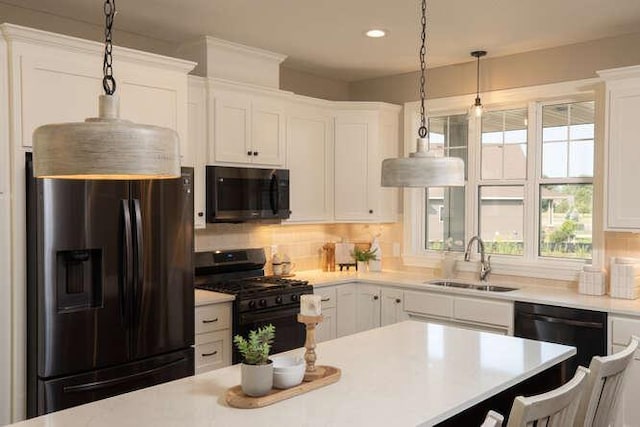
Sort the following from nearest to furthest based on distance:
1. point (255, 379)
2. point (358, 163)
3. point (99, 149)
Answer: point (99, 149), point (255, 379), point (358, 163)

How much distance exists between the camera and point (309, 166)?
16.6ft

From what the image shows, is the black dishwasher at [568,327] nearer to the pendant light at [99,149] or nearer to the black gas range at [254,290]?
the black gas range at [254,290]

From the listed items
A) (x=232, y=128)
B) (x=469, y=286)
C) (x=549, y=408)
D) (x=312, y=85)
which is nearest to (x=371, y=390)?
(x=549, y=408)

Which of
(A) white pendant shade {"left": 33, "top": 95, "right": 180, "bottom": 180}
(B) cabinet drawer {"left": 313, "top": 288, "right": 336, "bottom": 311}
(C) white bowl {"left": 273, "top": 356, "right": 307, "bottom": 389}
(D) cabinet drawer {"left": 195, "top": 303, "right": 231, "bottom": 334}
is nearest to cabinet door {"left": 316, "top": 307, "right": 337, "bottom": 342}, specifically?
(B) cabinet drawer {"left": 313, "top": 288, "right": 336, "bottom": 311}

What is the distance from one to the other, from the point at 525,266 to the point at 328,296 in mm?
1544

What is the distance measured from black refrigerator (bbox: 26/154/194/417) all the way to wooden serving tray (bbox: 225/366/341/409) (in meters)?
1.28

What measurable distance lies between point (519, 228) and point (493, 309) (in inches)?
35.6

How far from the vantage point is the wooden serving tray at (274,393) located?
1959mm

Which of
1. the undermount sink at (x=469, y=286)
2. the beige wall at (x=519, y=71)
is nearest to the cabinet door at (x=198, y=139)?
the undermount sink at (x=469, y=286)

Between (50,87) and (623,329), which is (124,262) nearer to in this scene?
(50,87)

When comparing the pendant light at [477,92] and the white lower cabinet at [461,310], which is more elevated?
the pendant light at [477,92]

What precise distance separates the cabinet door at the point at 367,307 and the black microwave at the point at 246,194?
0.92m

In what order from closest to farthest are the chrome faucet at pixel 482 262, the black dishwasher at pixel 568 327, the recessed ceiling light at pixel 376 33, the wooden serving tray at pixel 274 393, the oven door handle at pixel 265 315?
the wooden serving tray at pixel 274 393
the black dishwasher at pixel 568 327
the oven door handle at pixel 265 315
the recessed ceiling light at pixel 376 33
the chrome faucet at pixel 482 262

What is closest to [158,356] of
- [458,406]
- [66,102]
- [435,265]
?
[66,102]
